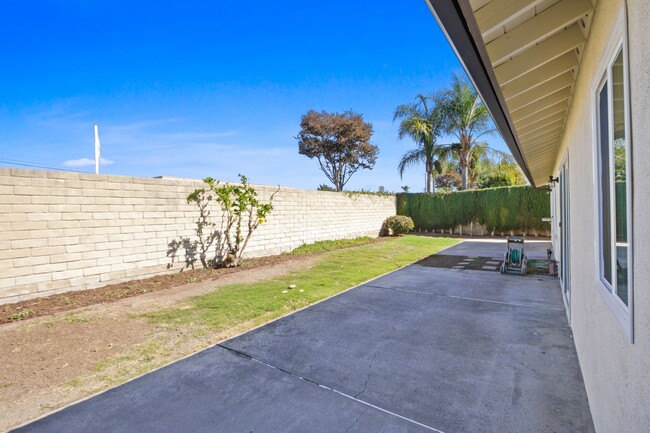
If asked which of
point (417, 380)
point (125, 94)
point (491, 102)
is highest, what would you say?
point (125, 94)

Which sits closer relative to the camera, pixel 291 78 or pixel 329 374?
pixel 329 374

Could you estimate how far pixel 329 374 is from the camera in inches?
125

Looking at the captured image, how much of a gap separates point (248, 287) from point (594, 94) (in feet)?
20.0

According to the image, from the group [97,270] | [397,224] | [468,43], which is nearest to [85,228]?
[97,270]

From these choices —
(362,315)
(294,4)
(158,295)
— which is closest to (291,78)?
(294,4)

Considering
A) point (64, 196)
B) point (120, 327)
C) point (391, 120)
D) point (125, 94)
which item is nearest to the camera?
point (120, 327)

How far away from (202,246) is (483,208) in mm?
15370

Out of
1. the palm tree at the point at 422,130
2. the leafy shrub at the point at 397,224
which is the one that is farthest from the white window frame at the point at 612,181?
the palm tree at the point at 422,130

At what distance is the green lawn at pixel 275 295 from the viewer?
15.7ft

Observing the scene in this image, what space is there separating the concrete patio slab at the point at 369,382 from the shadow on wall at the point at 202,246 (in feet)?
14.3

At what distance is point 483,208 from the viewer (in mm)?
18047

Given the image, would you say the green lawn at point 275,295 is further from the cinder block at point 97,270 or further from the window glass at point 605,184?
the window glass at point 605,184

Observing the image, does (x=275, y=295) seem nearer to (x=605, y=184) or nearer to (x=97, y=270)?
(x=97, y=270)

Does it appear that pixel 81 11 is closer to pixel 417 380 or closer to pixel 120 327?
pixel 120 327
